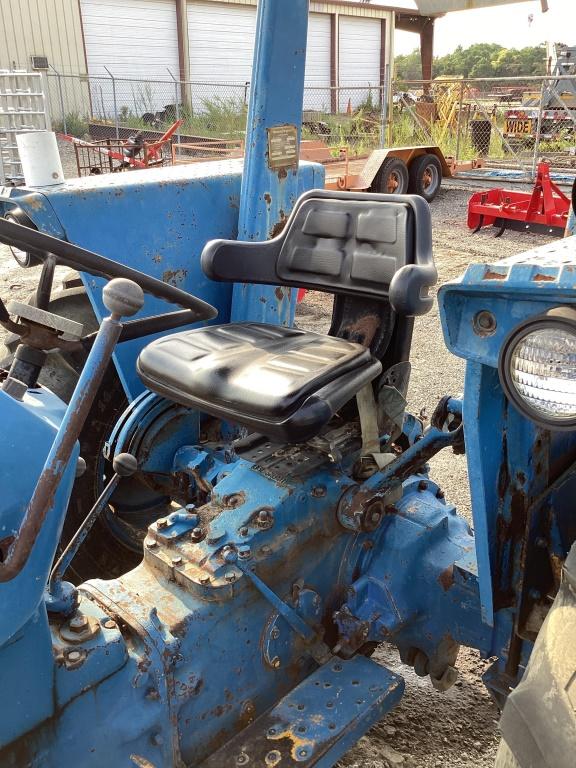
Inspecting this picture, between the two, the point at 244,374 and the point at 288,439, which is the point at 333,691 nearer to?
the point at 288,439

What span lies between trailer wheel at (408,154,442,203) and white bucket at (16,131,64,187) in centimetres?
705

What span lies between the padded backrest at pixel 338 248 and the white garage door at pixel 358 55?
19418 millimetres

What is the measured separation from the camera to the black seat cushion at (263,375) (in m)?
1.55

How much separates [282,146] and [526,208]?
489cm

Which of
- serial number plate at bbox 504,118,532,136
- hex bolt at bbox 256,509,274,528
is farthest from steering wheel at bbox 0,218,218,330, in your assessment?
serial number plate at bbox 504,118,532,136

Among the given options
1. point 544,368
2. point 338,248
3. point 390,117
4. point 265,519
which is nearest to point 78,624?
point 265,519

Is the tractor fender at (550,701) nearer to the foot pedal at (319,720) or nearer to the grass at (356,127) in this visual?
the foot pedal at (319,720)

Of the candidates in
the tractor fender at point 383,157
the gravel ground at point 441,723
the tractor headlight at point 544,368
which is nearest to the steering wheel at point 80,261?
the tractor headlight at point 544,368

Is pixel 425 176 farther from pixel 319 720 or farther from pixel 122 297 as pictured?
pixel 122 297

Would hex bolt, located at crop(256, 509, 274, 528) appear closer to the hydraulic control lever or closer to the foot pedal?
the foot pedal

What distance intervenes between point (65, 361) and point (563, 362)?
5.52 feet

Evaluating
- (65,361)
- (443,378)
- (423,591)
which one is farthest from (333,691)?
(443,378)

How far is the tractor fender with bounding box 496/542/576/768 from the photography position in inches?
36.1

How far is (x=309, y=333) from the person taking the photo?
6.68ft
